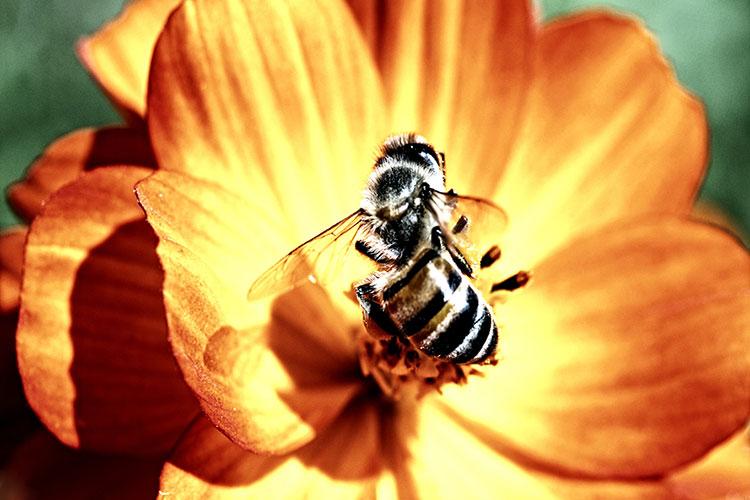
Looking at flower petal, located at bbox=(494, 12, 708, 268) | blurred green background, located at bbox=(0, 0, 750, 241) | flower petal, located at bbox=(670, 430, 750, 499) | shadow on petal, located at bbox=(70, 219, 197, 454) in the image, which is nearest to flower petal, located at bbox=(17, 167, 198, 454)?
shadow on petal, located at bbox=(70, 219, 197, 454)

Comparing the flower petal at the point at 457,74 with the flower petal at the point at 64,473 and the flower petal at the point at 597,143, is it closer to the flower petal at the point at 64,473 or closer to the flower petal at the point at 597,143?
the flower petal at the point at 597,143

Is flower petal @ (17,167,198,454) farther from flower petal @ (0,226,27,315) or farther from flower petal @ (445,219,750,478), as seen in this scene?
flower petal @ (445,219,750,478)

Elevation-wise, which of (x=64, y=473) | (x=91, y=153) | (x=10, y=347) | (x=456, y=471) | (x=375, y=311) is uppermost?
(x=91, y=153)

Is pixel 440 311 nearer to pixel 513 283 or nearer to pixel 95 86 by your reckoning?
pixel 513 283

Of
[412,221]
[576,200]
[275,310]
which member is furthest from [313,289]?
[576,200]

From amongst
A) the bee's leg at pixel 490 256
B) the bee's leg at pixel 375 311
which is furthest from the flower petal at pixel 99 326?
the bee's leg at pixel 490 256

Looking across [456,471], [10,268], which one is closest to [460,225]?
[456,471]

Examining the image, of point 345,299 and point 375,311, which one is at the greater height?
point 375,311
